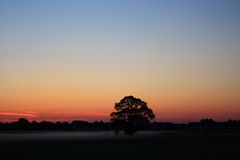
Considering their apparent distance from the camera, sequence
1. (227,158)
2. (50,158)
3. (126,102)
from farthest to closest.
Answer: (126,102)
(50,158)
(227,158)

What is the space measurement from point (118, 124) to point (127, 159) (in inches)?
2399

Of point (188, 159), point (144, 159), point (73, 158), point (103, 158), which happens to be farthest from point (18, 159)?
point (188, 159)

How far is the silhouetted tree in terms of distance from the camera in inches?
3625

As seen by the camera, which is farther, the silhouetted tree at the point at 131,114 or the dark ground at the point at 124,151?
the silhouetted tree at the point at 131,114

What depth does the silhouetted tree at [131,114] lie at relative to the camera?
9206cm

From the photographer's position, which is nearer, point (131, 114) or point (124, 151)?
point (124, 151)

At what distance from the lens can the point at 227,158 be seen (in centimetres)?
3116

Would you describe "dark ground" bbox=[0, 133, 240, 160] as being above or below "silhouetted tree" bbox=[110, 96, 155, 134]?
below

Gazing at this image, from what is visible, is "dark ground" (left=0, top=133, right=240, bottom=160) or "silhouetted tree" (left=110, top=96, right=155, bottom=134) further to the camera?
"silhouetted tree" (left=110, top=96, right=155, bottom=134)

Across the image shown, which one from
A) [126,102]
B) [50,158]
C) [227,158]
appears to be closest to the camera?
[227,158]

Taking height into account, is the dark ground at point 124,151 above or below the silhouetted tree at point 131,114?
below

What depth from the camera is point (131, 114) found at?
92312 mm

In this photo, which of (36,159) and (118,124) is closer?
(36,159)

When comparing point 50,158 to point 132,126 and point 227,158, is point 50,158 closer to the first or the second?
point 227,158
